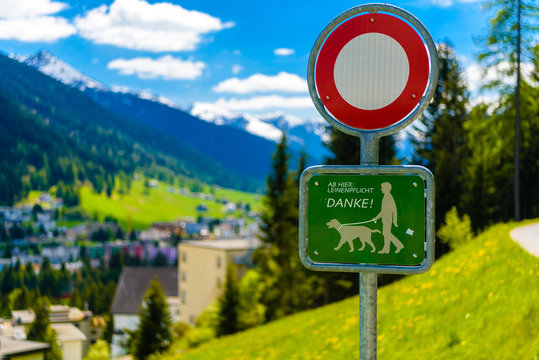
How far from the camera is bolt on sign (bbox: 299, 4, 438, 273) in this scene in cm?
283

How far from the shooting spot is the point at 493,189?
4234 cm

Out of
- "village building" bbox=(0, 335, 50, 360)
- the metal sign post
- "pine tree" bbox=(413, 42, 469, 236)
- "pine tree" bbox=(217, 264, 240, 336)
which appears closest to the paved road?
the metal sign post

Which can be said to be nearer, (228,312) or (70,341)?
(228,312)

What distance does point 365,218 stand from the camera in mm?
2867

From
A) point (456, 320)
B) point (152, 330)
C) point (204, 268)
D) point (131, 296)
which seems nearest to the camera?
point (456, 320)

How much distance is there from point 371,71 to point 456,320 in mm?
6686

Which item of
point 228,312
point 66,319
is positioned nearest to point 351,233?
point 228,312

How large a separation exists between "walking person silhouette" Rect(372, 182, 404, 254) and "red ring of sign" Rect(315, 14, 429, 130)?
0.37m

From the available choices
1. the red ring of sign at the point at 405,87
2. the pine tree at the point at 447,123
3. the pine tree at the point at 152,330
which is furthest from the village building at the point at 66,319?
the red ring of sign at the point at 405,87

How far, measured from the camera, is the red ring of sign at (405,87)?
292 cm

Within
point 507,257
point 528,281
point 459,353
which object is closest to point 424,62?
point 459,353

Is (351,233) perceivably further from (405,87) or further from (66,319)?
(66,319)

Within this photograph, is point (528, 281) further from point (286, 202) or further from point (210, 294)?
point (210, 294)

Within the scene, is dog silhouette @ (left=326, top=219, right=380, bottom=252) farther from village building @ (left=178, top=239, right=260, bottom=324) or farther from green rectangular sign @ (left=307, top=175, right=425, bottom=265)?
village building @ (left=178, top=239, right=260, bottom=324)
